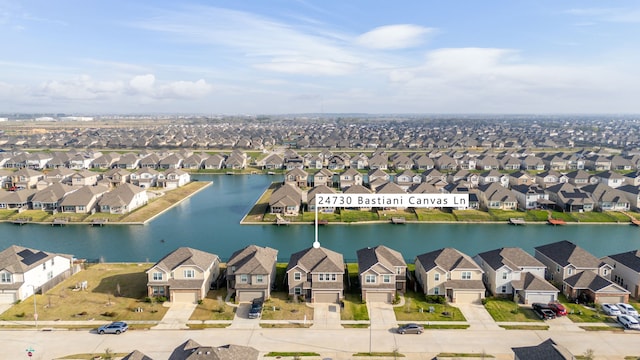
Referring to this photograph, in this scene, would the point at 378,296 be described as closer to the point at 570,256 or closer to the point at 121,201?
the point at 570,256

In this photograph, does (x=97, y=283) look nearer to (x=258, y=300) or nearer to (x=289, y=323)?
(x=258, y=300)

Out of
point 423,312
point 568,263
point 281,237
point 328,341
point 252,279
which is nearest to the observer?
point 328,341

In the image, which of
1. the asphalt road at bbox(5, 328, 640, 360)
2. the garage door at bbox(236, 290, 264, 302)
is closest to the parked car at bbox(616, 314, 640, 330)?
the asphalt road at bbox(5, 328, 640, 360)

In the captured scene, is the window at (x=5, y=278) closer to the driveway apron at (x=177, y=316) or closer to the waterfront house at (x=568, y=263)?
the driveway apron at (x=177, y=316)

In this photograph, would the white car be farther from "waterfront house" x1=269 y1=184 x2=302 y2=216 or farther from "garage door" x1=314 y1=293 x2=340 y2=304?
"waterfront house" x1=269 y1=184 x2=302 y2=216

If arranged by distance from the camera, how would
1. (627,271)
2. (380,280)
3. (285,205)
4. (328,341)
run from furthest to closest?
1. (285,205)
2. (627,271)
3. (380,280)
4. (328,341)

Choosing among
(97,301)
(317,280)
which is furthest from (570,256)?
(97,301)

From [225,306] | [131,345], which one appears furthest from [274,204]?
[131,345]
